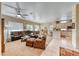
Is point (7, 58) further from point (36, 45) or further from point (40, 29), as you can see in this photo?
point (40, 29)

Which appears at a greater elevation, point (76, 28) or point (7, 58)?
point (76, 28)

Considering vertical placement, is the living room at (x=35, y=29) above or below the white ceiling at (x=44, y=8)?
below

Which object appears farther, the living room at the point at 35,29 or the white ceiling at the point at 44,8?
the living room at the point at 35,29

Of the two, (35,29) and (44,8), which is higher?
(44,8)

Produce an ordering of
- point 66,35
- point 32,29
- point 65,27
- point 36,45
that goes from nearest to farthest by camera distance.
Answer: point 36,45
point 66,35
point 65,27
point 32,29

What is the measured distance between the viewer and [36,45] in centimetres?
632

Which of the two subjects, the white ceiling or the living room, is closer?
the white ceiling

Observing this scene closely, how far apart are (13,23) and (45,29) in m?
5.39

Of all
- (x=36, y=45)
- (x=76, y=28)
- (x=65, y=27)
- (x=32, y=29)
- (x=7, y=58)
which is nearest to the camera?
(x=7, y=58)

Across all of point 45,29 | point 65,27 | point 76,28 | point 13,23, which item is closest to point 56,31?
point 65,27

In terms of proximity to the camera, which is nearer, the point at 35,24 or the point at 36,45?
the point at 36,45

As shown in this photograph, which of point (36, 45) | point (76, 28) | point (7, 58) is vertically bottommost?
point (36, 45)

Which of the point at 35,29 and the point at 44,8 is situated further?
the point at 35,29

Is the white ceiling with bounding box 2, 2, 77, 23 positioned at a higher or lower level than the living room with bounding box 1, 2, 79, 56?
higher
